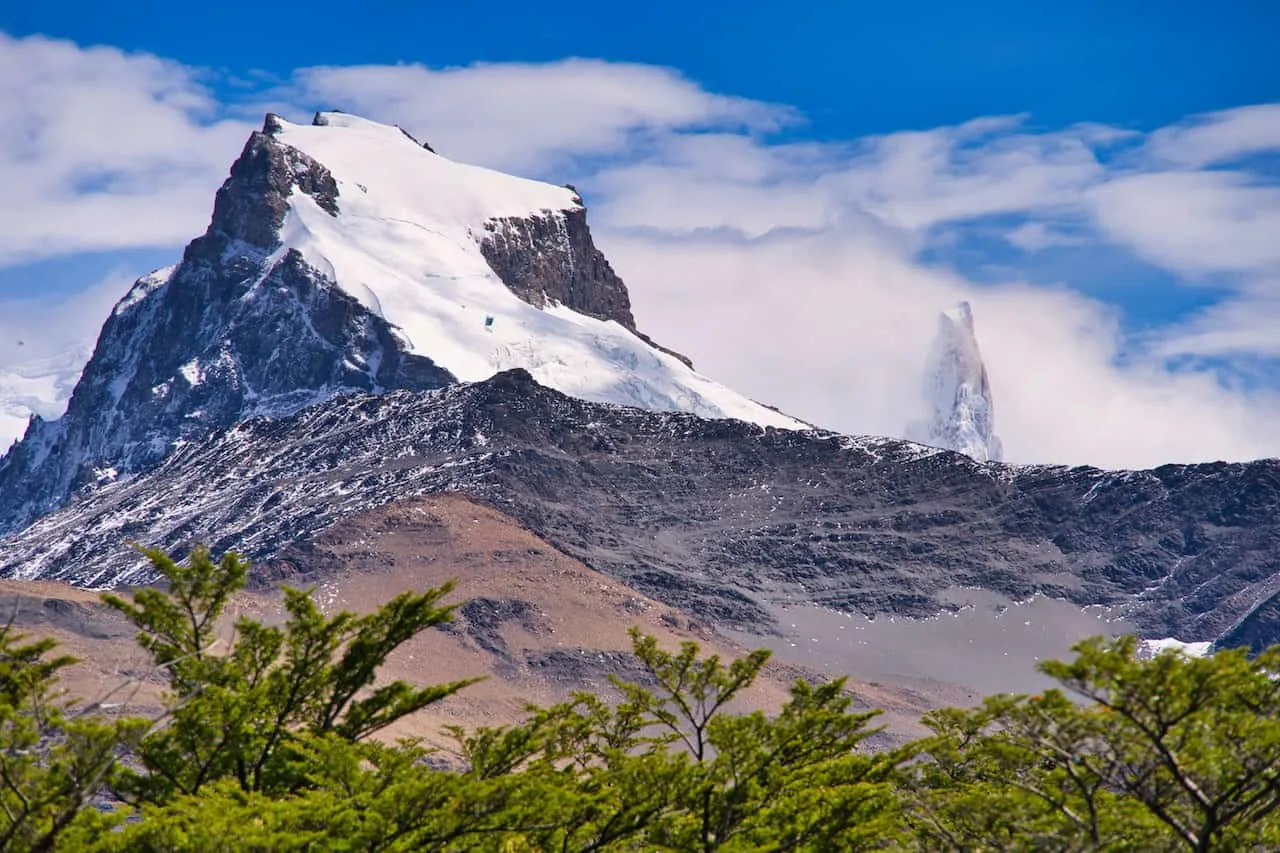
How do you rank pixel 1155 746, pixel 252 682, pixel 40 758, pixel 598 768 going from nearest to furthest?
pixel 1155 746, pixel 40 758, pixel 252 682, pixel 598 768

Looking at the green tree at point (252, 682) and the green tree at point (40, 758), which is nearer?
the green tree at point (40, 758)

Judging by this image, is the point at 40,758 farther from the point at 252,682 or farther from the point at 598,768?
the point at 598,768

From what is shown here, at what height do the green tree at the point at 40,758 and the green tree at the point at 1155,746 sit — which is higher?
the green tree at the point at 1155,746

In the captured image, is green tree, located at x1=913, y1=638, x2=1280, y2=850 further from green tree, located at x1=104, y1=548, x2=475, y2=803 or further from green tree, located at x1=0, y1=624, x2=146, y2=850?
green tree, located at x1=0, y1=624, x2=146, y2=850

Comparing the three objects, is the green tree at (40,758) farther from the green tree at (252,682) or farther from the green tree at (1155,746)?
the green tree at (1155,746)

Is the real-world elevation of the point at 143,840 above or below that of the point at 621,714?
below

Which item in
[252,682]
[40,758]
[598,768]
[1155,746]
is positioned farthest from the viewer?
[598,768]

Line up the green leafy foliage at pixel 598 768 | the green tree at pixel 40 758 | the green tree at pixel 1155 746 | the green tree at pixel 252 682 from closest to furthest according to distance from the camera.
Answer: the green tree at pixel 40 758 < the green tree at pixel 1155 746 < the green leafy foliage at pixel 598 768 < the green tree at pixel 252 682

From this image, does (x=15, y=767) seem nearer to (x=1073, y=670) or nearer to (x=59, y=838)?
(x=59, y=838)

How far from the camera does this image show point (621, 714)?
58.8 m

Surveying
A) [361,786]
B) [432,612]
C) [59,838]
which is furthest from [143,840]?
[432,612]

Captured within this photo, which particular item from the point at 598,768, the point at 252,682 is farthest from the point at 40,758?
the point at 598,768

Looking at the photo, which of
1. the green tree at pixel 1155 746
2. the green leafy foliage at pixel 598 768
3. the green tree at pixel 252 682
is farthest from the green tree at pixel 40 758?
the green tree at pixel 1155 746

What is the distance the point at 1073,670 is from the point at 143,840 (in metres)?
19.3
